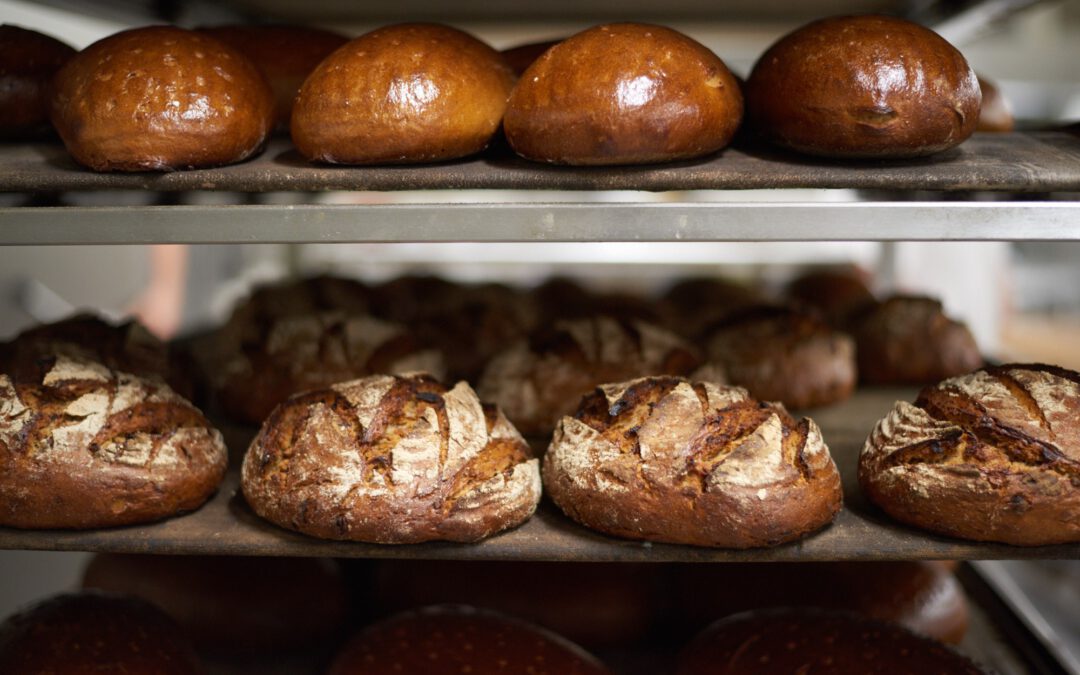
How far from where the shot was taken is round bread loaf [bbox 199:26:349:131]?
1.71 meters

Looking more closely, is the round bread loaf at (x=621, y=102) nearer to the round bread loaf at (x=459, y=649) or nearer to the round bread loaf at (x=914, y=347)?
the round bread loaf at (x=459, y=649)

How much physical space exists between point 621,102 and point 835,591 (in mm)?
1116

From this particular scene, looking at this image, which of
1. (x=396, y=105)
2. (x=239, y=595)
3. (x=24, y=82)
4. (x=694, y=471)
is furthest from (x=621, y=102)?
(x=239, y=595)

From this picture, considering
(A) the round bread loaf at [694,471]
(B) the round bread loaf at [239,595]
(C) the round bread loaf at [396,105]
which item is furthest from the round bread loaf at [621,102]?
(B) the round bread loaf at [239,595]

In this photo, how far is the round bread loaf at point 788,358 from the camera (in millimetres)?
2010

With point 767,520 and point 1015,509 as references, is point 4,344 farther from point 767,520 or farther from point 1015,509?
point 1015,509

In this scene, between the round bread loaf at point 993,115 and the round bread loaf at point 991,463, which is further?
the round bread loaf at point 993,115

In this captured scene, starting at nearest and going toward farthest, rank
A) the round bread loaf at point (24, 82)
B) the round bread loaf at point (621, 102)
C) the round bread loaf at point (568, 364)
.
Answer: the round bread loaf at point (621, 102) < the round bread loaf at point (24, 82) < the round bread loaf at point (568, 364)

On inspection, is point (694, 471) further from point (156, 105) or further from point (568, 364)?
point (156, 105)

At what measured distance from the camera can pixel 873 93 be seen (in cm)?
131

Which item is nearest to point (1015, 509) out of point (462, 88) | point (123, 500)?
point (462, 88)

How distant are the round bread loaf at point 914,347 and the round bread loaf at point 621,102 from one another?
1057 mm

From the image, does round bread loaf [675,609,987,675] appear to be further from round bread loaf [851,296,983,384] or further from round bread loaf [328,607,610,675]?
round bread loaf [851,296,983,384]

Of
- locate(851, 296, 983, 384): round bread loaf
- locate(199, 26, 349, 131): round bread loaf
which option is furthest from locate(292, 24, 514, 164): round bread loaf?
locate(851, 296, 983, 384): round bread loaf
